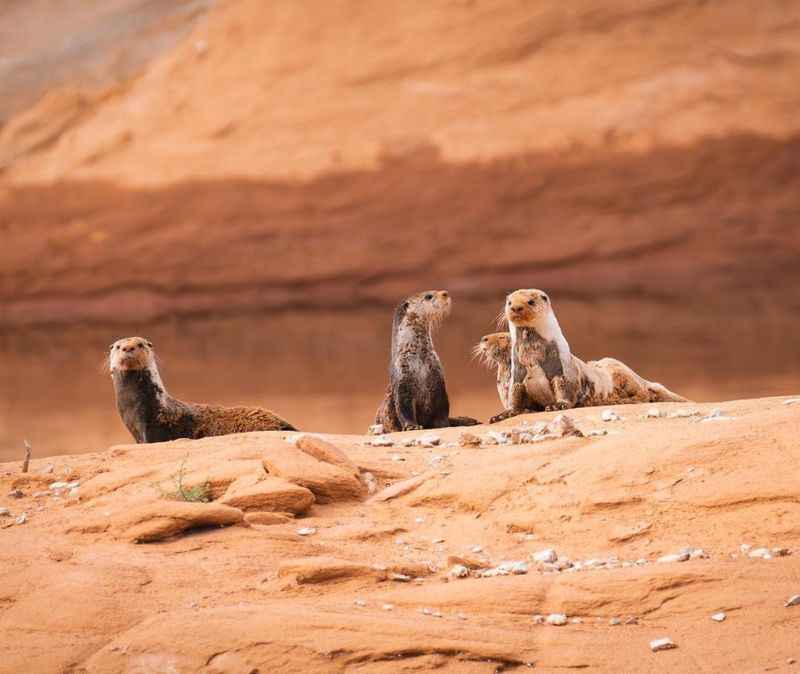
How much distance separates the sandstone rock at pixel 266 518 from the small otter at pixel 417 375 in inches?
148

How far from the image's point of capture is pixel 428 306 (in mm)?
9758

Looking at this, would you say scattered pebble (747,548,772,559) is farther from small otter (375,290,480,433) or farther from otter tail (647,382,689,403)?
otter tail (647,382,689,403)

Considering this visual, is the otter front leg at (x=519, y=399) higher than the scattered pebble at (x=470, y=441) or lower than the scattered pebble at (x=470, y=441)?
higher

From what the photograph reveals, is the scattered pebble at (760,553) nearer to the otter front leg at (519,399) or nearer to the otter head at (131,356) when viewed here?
the otter front leg at (519,399)

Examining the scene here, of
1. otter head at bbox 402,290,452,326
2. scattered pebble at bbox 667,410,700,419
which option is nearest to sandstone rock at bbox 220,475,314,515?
scattered pebble at bbox 667,410,700,419

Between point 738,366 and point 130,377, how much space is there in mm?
8952

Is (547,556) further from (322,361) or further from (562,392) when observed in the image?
(322,361)

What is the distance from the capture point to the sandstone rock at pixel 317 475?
584 centimetres

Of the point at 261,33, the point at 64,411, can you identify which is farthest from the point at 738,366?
the point at 64,411

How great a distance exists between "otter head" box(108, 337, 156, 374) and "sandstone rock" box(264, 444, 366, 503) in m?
3.17

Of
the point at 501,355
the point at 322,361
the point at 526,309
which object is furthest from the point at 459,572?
the point at 322,361

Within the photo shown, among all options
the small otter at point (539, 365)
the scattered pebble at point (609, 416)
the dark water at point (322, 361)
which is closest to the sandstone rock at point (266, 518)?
the scattered pebble at point (609, 416)

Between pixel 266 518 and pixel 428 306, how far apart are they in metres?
4.50

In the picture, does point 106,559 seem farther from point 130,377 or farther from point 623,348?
point 623,348
